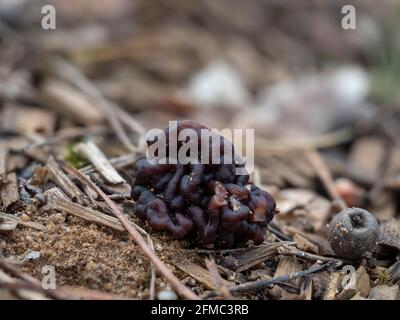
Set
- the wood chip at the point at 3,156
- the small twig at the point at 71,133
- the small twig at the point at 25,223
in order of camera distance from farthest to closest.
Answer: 1. the small twig at the point at 71,133
2. the wood chip at the point at 3,156
3. the small twig at the point at 25,223

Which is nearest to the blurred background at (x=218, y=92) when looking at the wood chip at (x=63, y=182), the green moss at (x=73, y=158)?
the green moss at (x=73, y=158)

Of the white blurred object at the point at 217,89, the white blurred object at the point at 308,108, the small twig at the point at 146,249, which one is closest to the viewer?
the small twig at the point at 146,249

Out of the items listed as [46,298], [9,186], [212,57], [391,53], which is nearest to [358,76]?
[391,53]

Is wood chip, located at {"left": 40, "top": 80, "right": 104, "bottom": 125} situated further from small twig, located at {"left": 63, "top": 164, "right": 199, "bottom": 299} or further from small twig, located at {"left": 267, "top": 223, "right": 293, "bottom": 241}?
small twig, located at {"left": 267, "top": 223, "right": 293, "bottom": 241}

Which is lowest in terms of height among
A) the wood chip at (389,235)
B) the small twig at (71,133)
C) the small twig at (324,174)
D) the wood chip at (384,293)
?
the wood chip at (384,293)

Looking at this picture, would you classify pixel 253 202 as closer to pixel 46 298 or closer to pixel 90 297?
pixel 90 297

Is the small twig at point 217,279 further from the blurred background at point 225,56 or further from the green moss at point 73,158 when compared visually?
the blurred background at point 225,56

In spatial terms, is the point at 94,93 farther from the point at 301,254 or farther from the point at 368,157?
the point at 301,254
